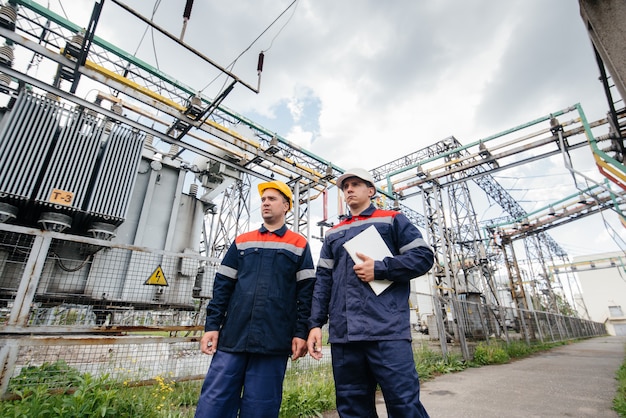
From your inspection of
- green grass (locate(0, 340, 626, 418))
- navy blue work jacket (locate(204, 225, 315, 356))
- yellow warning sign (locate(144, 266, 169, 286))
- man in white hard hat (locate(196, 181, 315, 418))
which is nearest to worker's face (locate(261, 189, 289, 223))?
man in white hard hat (locate(196, 181, 315, 418))

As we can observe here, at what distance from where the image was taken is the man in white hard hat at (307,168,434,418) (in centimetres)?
146

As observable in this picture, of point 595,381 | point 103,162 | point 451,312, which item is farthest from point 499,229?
point 103,162

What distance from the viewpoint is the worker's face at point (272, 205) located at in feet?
7.14

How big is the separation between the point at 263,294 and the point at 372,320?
72 centimetres

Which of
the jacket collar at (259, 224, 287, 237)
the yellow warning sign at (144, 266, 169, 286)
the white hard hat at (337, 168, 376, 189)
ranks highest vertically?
the white hard hat at (337, 168, 376, 189)

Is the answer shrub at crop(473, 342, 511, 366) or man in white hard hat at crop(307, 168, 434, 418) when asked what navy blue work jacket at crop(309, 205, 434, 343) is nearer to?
man in white hard hat at crop(307, 168, 434, 418)

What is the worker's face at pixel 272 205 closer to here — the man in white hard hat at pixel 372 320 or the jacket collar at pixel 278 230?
the jacket collar at pixel 278 230

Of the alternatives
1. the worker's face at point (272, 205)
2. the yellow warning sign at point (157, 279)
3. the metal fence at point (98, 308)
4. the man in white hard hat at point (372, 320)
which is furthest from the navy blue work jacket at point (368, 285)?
the yellow warning sign at point (157, 279)

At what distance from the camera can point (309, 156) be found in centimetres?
1140

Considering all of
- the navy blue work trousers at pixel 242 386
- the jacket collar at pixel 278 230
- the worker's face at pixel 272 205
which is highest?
the worker's face at pixel 272 205

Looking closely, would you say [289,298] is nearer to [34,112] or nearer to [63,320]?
[63,320]

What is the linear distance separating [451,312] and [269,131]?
30.8ft

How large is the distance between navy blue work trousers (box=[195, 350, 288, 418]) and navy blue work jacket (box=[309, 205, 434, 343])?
0.40 m

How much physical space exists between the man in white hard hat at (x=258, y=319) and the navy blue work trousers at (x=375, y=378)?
322 mm
